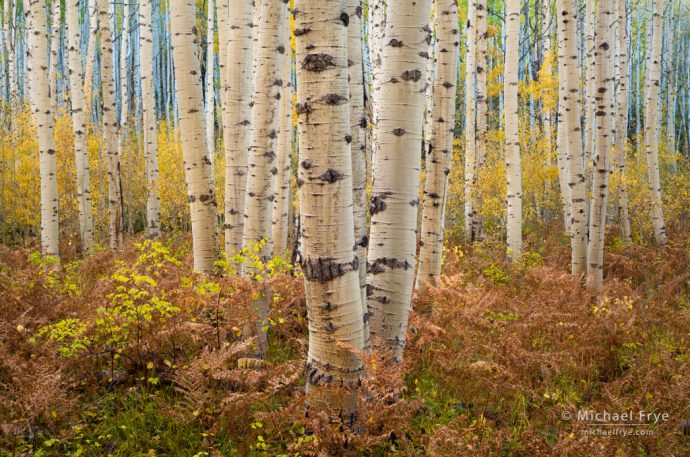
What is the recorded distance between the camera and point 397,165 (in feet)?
11.8

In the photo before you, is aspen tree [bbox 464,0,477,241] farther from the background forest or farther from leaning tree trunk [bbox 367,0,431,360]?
leaning tree trunk [bbox 367,0,431,360]

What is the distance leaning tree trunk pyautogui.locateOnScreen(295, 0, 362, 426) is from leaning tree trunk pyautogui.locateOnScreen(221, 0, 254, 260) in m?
2.49

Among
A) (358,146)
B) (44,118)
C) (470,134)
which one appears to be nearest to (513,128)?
(470,134)

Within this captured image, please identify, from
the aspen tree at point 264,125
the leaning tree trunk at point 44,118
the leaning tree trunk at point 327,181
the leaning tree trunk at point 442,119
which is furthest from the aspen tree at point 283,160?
the leaning tree trunk at point 327,181

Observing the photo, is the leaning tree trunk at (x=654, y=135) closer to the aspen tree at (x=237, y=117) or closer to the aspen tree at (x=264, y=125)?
the aspen tree at (x=237, y=117)

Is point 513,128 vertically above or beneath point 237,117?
above

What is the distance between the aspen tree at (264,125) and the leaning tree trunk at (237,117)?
2.10ft

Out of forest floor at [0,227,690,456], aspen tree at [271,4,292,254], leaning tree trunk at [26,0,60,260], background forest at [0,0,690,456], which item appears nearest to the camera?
background forest at [0,0,690,456]

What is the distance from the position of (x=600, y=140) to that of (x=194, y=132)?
18.6ft

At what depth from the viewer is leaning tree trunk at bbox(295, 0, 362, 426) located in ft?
9.25

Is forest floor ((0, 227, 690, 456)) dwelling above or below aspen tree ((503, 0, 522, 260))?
below

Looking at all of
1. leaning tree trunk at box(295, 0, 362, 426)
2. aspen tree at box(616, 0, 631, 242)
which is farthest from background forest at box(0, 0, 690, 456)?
aspen tree at box(616, 0, 631, 242)

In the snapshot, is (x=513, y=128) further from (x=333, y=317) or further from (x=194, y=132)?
(x=333, y=317)

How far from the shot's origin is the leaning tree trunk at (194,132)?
545 centimetres
